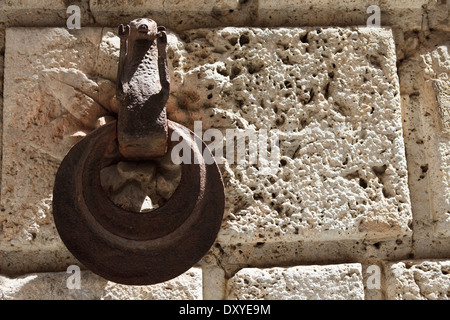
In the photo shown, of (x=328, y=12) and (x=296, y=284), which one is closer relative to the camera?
(x=296, y=284)

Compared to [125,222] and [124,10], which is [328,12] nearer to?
[124,10]

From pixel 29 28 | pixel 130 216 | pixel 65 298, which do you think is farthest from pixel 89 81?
pixel 65 298

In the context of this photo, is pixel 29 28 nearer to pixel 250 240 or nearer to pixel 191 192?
pixel 191 192

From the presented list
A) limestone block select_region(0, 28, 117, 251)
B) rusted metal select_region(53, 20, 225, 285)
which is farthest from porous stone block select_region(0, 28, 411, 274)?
rusted metal select_region(53, 20, 225, 285)

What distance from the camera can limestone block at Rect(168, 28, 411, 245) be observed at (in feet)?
4.91

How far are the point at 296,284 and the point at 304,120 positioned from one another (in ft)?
1.38

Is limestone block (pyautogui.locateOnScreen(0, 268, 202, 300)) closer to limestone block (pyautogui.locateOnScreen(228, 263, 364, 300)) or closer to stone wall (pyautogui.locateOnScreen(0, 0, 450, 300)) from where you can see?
stone wall (pyautogui.locateOnScreen(0, 0, 450, 300))

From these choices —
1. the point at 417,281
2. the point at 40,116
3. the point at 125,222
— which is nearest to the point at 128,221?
the point at 125,222

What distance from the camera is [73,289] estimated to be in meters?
1.45

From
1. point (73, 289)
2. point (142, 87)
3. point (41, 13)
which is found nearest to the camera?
point (142, 87)

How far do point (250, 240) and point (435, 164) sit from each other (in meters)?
0.54

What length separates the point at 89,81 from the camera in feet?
4.89

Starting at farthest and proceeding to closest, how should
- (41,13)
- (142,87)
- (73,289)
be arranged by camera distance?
(41,13), (73,289), (142,87)

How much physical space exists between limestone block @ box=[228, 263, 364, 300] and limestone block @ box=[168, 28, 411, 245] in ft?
0.27
